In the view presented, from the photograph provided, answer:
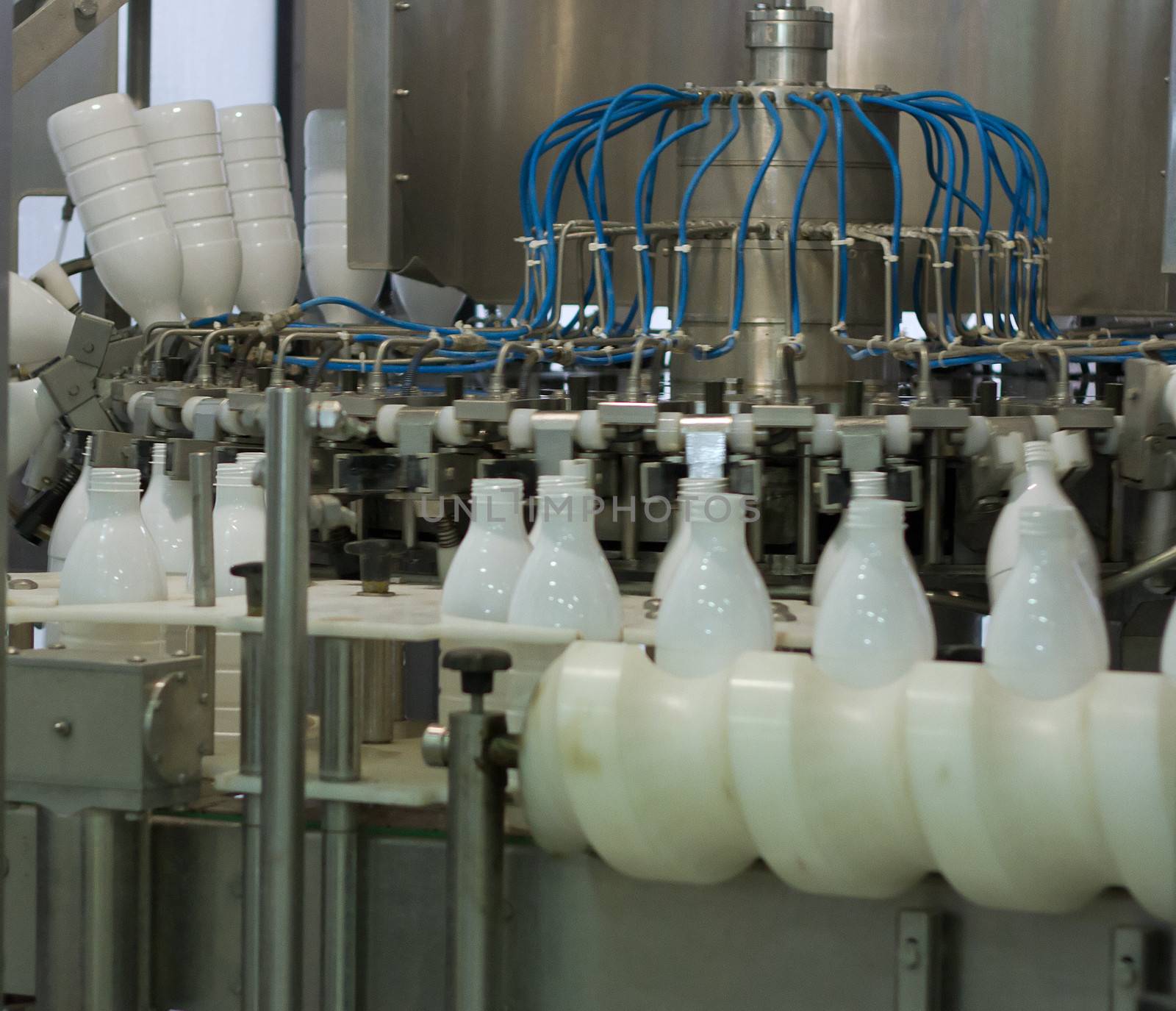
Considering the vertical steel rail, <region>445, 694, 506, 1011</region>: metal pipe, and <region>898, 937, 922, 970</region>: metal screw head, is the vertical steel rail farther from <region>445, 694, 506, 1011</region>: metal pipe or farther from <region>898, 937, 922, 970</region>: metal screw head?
<region>898, 937, 922, 970</region>: metal screw head

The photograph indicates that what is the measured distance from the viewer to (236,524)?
141cm

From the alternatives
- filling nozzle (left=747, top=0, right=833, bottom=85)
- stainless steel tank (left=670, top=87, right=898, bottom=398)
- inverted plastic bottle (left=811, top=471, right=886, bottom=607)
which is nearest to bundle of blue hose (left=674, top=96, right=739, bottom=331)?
stainless steel tank (left=670, top=87, right=898, bottom=398)

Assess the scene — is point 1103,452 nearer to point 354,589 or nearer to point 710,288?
point 710,288

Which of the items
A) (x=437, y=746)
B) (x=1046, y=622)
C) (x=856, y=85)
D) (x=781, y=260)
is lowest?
(x=437, y=746)

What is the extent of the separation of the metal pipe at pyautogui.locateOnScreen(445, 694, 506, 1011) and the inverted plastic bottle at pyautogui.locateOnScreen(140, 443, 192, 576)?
0.45m

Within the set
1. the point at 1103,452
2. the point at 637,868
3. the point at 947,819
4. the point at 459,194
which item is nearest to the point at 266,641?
the point at 637,868

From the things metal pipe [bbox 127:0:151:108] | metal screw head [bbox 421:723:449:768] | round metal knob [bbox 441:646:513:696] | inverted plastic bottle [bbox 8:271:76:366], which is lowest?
metal screw head [bbox 421:723:449:768]

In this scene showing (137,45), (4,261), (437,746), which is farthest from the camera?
(137,45)

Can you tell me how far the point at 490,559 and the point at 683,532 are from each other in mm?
147

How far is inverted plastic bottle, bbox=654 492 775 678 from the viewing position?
1.13 meters

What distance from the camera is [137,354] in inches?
79.9

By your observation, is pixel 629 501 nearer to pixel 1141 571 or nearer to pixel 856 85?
pixel 1141 571

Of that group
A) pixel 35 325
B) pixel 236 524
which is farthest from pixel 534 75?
pixel 236 524

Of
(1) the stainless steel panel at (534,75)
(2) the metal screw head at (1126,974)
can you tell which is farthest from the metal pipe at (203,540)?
(1) the stainless steel panel at (534,75)
